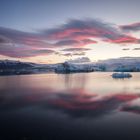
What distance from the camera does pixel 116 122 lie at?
472 inches

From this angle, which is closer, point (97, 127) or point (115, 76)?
point (97, 127)

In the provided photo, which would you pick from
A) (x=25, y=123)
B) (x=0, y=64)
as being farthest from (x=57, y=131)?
(x=0, y=64)

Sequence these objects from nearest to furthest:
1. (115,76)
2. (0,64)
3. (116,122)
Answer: (116,122) < (115,76) < (0,64)

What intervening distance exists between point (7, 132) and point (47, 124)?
2.70m

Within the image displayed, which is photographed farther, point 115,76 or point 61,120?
point 115,76

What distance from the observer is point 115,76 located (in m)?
74.1

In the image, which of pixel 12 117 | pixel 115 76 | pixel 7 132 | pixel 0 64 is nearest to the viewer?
pixel 7 132

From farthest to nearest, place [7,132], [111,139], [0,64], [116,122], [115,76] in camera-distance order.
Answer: [0,64] < [115,76] < [116,122] < [7,132] < [111,139]

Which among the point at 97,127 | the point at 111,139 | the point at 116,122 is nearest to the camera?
the point at 111,139

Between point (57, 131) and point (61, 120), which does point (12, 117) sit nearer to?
point (61, 120)

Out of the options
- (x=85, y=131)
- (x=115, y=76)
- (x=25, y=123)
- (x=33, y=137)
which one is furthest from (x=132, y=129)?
(x=115, y=76)

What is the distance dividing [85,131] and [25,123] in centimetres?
402

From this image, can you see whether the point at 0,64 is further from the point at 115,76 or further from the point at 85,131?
the point at 85,131

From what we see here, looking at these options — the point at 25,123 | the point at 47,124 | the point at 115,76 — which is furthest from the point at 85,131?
the point at 115,76
